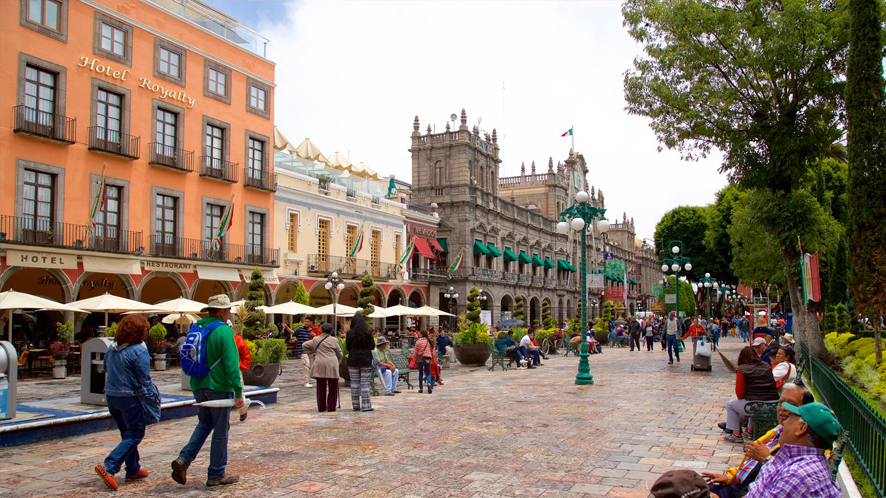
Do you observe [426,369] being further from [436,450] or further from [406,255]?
[406,255]

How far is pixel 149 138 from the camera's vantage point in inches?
954

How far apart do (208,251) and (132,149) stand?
15.9ft

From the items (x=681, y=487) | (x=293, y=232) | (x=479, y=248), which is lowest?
(x=681, y=487)

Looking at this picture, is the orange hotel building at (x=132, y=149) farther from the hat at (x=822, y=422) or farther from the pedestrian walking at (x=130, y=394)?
the hat at (x=822, y=422)

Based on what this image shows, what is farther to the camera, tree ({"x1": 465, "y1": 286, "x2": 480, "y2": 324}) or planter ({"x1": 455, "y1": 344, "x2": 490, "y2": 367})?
tree ({"x1": 465, "y1": 286, "x2": 480, "y2": 324})

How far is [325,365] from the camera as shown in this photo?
419 inches

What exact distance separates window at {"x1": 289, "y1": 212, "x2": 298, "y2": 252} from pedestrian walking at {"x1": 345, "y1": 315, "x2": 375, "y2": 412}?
21.2 metres

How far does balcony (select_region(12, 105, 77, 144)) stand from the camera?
65.5 ft

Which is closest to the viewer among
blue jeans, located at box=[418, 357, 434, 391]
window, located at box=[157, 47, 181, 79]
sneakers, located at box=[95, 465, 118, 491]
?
sneakers, located at box=[95, 465, 118, 491]

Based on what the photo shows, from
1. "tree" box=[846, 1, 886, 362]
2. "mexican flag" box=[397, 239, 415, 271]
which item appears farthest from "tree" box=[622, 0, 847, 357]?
"mexican flag" box=[397, 239, 415, 271]

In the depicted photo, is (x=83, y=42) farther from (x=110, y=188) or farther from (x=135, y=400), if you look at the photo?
(x=135, y=400)

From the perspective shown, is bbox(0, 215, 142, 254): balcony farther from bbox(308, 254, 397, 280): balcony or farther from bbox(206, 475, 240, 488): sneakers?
bbox(206, 475, 240, 488): sneakers

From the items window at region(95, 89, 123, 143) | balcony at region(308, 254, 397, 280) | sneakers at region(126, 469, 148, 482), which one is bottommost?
sneakers at region(126, 469, 148, 482)

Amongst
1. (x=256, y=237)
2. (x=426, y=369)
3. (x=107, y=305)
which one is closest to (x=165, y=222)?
(x=256, y=237)
